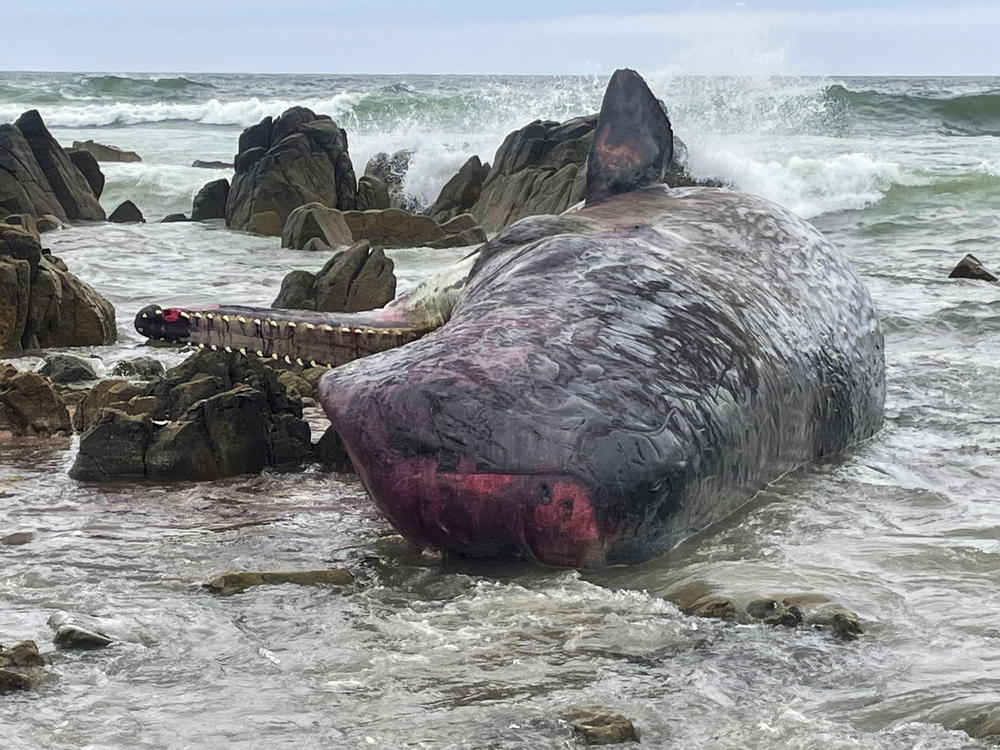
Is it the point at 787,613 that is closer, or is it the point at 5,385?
the point at 787,613

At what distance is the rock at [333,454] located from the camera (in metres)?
5.91

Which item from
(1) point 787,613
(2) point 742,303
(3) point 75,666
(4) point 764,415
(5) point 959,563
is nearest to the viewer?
(3) point 75,666

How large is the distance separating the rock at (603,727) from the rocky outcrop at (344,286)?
6.62 m

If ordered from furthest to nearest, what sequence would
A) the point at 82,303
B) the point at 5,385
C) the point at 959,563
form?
the point at 82,303 → the point at 5,385 → the point at 959,563

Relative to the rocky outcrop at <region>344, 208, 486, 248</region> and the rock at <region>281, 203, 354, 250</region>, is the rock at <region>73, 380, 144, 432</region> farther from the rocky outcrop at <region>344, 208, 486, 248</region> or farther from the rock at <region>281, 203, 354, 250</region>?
the rocky outcrop at <region>344, 208, 486, 248</region>

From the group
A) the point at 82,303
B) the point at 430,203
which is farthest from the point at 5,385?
the point at 430,203

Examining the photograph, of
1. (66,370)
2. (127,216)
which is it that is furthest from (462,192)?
(66,370)

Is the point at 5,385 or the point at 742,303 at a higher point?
the point at 742,303

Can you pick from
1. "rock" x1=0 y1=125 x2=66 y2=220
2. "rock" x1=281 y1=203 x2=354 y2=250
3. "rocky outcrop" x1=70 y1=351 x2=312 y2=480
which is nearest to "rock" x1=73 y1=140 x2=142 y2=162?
"rock" x1=0 y1=125 x2=66 y2=220

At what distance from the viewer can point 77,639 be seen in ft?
12.3

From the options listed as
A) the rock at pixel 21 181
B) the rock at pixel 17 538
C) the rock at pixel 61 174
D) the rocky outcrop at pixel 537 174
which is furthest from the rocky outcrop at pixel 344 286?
the rock at pixel 61 174

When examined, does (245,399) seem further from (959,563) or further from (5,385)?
(959,563)

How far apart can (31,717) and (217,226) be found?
14.9 meters

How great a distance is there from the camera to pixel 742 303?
5574mm
